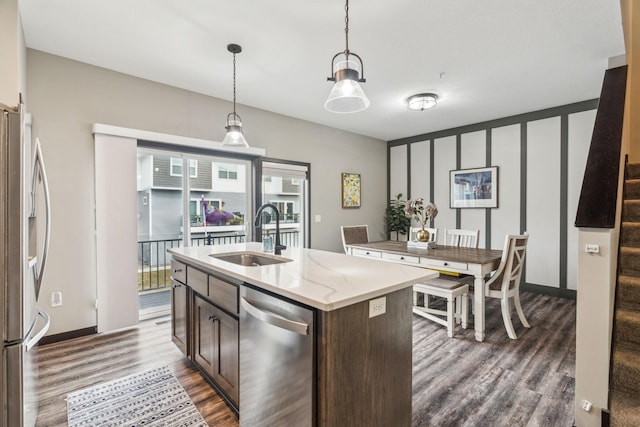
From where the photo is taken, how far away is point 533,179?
14.5 ft

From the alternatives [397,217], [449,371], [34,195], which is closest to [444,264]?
[449,371]

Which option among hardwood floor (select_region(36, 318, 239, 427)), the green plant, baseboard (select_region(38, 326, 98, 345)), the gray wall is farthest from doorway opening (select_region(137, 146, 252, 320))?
the green plant

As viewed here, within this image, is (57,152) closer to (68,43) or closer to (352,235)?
(68,43)

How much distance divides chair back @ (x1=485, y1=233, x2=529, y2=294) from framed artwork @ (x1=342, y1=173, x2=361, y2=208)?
2921 millimetres

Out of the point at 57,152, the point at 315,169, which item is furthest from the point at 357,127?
the point at 57,152

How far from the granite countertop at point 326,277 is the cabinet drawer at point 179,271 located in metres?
0.17

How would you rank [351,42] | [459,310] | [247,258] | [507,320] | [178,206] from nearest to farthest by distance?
[247,258]
[351,42]
[507,320]
[459,310]
[178,206]

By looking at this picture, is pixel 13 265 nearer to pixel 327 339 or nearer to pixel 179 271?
pixel 179 271

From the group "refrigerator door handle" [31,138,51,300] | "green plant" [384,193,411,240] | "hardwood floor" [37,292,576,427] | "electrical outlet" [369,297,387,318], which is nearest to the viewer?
"electrical outlet" [369,297,387,318]

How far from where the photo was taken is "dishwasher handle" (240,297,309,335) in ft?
4.03

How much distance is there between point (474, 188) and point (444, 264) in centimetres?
250

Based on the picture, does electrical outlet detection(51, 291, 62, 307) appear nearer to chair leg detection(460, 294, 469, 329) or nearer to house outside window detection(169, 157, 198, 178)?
house outside window detection(169, 157, 198, 178)

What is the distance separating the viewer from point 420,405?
1.95 metres

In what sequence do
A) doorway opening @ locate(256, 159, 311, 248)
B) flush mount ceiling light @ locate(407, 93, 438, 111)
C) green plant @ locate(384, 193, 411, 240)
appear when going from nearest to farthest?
flush mount ceiling light @ locate(407, 93, 438, 111), doorway opening @ locate(256, 159, 311, 248), green plant @ locate(384, 193, 411, 240)
